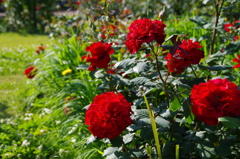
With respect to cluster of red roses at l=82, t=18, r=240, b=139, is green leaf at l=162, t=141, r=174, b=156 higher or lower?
lower

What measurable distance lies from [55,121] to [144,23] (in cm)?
178

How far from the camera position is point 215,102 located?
122 cm

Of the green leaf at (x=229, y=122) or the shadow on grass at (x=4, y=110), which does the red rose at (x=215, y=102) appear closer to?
the green leaf at (x=229, y=122)

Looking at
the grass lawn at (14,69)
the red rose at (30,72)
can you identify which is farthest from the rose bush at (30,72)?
the grass lawn at (14,69)

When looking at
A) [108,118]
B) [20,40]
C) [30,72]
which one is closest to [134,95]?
[108,118]

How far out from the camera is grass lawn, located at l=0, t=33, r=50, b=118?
378 centimetres

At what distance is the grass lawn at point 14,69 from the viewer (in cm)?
378

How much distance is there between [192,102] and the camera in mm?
1281

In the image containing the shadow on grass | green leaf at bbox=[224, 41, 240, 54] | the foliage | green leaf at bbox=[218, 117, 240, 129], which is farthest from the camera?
the foliage

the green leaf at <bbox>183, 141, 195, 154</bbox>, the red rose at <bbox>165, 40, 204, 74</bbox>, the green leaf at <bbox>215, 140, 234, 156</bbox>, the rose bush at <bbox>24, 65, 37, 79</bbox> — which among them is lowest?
the rose bush at <bbox>24, 65, 37, 79</bbox>

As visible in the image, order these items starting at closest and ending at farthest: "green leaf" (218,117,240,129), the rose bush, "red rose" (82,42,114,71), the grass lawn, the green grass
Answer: "green leaf" (218,117,240,129)
"red rose" (82,42,114,71)
the grass lawn
the rose bush
the green grass

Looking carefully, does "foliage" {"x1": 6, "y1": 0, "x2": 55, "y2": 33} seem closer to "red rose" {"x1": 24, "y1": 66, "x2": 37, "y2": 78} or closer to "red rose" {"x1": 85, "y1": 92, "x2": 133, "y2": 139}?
"red rose" {"x1": 24, "y1": 66, "x2": 37, "y2": 78}

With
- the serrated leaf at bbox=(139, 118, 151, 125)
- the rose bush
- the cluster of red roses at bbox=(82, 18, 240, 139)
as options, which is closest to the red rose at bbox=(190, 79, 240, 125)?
the cluster of red roses at bbox=(82, 18, 240, 139)

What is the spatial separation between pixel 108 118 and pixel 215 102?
469 mm
